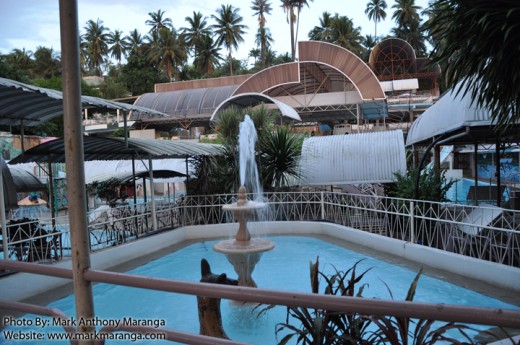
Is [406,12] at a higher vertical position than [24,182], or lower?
higher

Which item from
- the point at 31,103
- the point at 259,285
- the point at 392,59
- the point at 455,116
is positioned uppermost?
the point at 392,59

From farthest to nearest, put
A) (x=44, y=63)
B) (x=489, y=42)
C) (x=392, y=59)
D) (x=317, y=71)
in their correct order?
(x=44, y=63)
(x=392, y=59)
(x=317, y=71)
(x=489, y=42)

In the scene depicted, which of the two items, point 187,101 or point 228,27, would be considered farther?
point 228,27

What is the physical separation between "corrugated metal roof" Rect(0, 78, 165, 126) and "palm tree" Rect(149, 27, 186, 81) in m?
39.4

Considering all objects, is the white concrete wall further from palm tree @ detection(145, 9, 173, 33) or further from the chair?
palm tree @ detection(145, 9, 173, 33)

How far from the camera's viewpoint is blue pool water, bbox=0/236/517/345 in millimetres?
6246

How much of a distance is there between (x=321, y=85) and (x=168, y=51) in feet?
90.5

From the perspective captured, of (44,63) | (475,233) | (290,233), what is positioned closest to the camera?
(475,233)

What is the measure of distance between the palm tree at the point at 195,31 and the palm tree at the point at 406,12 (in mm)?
25123

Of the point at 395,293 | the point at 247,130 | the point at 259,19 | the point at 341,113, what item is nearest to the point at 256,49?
the point at 259,19

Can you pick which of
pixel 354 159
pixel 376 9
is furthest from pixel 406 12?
pixel 354 159

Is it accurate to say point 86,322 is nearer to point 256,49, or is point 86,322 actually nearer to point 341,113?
point 341,113

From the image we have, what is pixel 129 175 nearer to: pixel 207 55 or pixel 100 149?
pixel 100 149

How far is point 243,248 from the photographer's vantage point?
6.67 m
